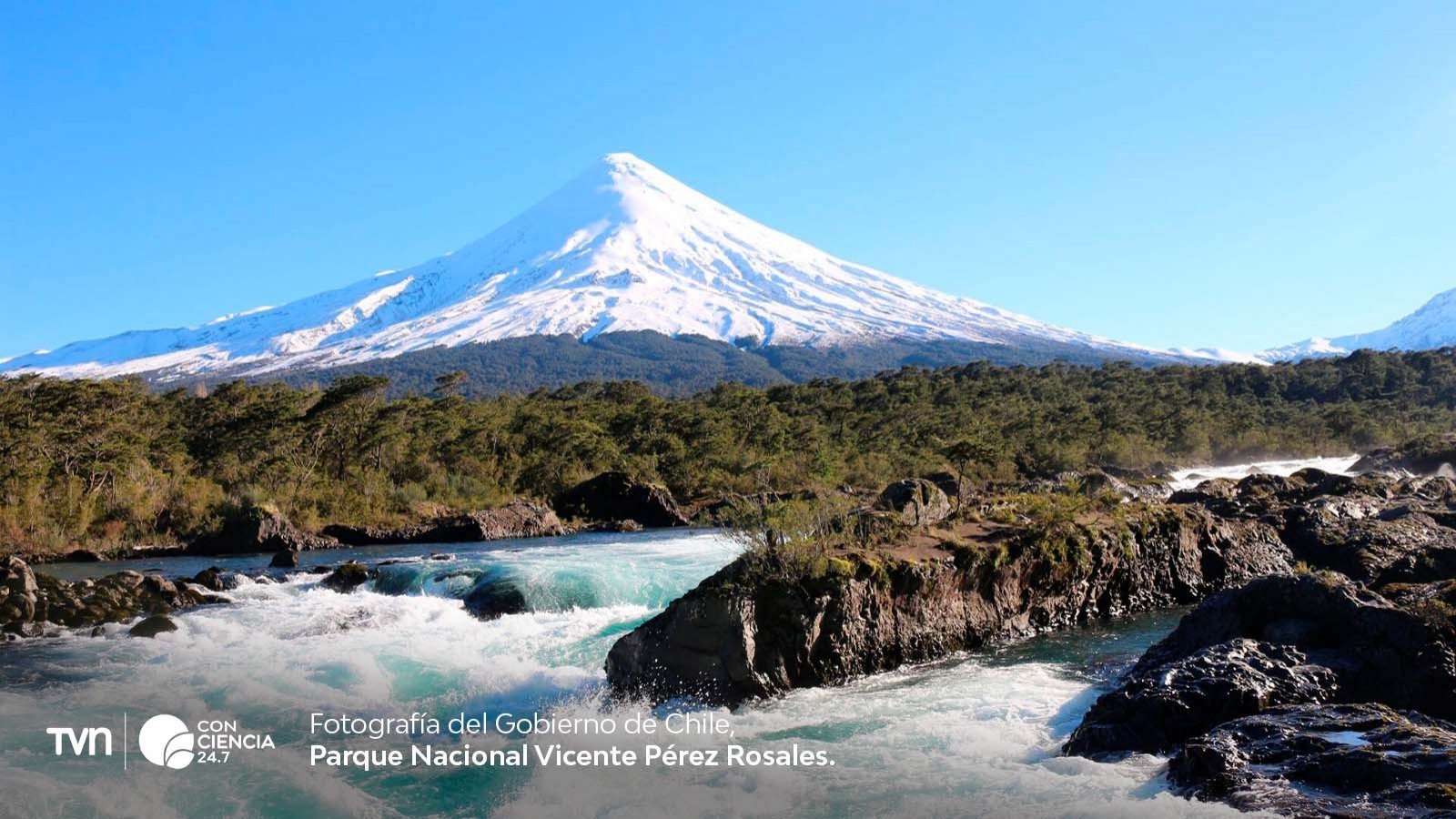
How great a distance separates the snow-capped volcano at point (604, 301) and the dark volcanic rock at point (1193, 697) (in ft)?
405

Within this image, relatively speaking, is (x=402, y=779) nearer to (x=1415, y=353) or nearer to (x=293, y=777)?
(x=293, y=777)

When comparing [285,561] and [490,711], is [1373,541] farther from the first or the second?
[285,561]

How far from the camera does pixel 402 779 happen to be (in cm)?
738

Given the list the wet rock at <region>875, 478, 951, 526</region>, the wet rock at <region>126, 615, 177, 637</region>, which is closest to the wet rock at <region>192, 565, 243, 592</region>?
the wet rock at <region>126, 615, 177, 637</region>

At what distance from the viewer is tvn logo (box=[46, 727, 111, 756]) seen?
8016 mm

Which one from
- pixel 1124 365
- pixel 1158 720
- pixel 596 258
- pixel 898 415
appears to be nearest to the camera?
pixel 1158 720

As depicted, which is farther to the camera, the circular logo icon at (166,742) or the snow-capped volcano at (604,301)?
the snow-capped volcano at (604,301)

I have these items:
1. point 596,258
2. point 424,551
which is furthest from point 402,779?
point 596,258

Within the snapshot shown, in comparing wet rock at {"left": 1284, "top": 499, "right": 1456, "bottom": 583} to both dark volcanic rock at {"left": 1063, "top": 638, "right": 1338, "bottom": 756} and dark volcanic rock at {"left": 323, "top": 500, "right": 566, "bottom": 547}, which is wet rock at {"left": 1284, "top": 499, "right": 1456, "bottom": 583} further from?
dark volcanic rock at {"left": 323, "top": 500, "right": 566, "bottom": 547}

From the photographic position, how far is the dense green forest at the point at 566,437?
1032 inches

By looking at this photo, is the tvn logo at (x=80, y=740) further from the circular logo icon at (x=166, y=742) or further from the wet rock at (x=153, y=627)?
the wet rock at (x=153, y=627)

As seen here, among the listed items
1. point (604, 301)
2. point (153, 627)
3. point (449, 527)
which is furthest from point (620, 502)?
point (604, 301)

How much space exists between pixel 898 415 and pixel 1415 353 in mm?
47862

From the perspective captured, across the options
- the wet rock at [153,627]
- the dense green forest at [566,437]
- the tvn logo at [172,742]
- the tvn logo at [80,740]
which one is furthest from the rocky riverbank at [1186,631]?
the wet rock at [153,627]
